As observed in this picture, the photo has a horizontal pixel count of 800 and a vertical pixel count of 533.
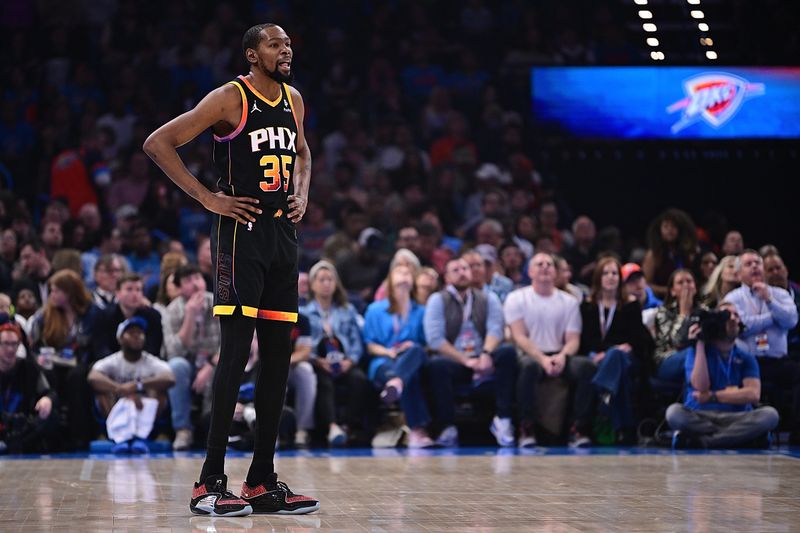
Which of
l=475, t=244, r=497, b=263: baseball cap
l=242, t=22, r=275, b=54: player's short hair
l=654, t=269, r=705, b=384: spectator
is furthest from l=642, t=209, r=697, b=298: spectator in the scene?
l=242, t=22, r=275, b=54: player's short hair

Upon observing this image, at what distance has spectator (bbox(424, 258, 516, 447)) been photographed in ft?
28.5

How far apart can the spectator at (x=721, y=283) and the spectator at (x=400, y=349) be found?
81.5 inches

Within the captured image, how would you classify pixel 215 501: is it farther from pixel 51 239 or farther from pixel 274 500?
pixel 51 239

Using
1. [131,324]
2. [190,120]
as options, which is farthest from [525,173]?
[190,120]

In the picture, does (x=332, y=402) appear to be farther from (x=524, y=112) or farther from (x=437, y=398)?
(x=524, y=112)

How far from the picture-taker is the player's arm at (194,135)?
466 cm

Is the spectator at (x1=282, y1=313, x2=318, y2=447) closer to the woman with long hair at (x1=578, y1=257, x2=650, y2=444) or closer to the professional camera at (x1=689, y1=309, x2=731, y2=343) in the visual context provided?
the woman with long hair at (x1=578, y1=257, x2=650, y2=444)

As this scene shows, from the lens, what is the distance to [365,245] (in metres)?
10.7

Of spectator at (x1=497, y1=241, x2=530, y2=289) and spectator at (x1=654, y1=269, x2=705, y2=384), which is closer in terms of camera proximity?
spectator at (x1=654, y1=269, x2=705, y2=384)

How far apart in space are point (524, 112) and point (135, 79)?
4.14 m

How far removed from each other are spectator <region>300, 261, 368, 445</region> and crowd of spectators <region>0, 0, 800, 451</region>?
17mm

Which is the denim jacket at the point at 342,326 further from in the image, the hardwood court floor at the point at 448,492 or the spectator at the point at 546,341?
the hardwood court floor at the point at 448,492

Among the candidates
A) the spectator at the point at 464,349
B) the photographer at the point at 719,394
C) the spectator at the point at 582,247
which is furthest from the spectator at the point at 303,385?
the spectator at the point at 582,247

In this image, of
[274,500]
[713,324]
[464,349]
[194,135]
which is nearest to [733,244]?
[713,324]
